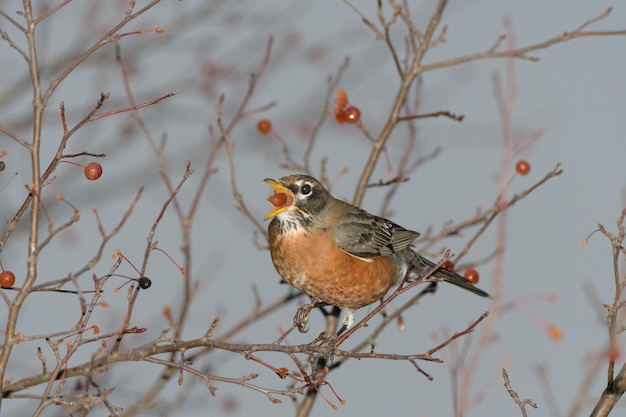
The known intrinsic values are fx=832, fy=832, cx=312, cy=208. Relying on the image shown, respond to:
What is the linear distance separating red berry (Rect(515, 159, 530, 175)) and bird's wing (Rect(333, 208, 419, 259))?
735 mm

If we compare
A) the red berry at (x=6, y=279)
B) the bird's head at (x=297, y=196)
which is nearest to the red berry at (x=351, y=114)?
the bird's head at (x=297, y=196)

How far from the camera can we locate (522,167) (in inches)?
181

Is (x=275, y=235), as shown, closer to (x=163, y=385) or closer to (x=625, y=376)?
(x=163, y=385)

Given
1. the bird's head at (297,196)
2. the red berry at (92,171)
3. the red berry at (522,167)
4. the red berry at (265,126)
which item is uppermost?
the red berry at (265,126)

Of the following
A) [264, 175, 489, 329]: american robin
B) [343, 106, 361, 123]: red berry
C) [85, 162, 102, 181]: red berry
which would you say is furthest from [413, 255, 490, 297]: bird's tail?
[85, 162, 102, 181]: red berry

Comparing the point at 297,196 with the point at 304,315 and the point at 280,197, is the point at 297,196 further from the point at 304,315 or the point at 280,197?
the point at 304,315

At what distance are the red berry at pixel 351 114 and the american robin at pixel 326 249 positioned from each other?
0.39 m

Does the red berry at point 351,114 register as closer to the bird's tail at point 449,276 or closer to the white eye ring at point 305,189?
the white eye ring at point 305,189

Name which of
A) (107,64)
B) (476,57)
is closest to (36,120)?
(476,57)

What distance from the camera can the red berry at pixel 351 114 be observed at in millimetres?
4559

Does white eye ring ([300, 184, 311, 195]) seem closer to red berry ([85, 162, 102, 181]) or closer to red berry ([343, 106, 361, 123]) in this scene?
red berry ([343, 106, 361, 123])

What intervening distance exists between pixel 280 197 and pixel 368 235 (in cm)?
71

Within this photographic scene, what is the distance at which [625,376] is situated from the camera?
298 centimetres

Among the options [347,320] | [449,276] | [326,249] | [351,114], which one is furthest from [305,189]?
[449,276]
